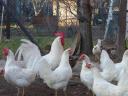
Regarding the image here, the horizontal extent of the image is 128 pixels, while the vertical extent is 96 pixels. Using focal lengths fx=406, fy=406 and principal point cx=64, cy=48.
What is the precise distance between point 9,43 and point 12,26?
12.2 feet

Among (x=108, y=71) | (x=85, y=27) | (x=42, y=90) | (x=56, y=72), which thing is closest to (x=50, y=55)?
(x=42, y=90)

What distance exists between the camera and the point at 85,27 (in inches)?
603

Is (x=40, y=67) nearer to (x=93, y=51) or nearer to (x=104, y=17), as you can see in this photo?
(x=93, y=51)

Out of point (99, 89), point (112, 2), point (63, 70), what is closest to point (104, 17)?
point (112, 2)

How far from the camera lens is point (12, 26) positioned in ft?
71.9

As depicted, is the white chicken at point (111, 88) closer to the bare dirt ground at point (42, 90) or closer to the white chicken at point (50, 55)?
the bare dirt ground at point (42, 90)

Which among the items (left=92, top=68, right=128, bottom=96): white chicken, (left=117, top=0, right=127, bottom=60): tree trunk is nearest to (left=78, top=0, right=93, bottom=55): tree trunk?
(left=117, top=0, right=127, bottom=60): tree trunk

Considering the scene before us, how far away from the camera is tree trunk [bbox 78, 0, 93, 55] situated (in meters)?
14.9

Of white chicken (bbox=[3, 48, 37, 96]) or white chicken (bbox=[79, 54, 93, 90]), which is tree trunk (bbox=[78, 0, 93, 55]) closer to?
white chicken (bbox=[79, 54, 93, 90])

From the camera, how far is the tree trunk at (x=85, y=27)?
49.0 feet

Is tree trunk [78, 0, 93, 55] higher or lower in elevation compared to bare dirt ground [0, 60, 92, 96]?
higher

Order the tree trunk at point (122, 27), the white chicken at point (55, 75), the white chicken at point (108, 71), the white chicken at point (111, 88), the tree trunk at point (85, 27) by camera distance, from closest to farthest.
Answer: the white chicken at point (111, 88)
the white chicken at point (55, 75)
the white chicken at point (108, 71)
the tree trunk at point (122, 27)
the tree trunk at point (85, 27)

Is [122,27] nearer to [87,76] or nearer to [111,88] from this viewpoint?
[87,76]

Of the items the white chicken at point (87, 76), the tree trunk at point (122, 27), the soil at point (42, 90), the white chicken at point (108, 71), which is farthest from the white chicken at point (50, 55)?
the tree trunk at point (122, 27)
